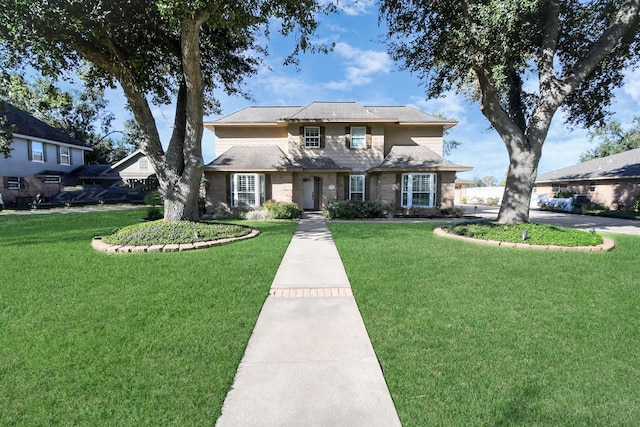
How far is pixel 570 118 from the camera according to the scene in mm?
12898

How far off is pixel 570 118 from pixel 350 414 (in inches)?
650

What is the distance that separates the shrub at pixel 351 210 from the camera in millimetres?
15117

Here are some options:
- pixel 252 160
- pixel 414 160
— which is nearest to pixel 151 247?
pixel 252 160

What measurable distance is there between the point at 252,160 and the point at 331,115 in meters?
5.69

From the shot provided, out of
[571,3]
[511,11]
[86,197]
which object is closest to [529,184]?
[511,11]

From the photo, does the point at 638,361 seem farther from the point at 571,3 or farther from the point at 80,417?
the point at 571,3

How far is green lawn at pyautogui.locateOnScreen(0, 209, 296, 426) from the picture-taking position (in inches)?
87.0

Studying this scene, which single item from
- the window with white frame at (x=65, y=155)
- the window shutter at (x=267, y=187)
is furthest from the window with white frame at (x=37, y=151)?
the window shutter at (x=267, y=187)

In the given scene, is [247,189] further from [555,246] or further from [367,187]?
[555,246]

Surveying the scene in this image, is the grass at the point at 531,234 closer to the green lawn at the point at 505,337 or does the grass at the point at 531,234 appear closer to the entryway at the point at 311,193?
the green lawn at the point at 505,337

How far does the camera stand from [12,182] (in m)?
22.6

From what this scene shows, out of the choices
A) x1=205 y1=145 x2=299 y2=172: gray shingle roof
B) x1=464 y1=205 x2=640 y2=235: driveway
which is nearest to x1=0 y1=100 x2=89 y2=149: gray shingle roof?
x1=205 y1=145 x2=299 y2=172: gray shingle roof

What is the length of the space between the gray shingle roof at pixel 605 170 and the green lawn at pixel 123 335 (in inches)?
1050

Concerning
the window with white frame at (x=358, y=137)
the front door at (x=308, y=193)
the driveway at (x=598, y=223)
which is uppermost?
the window with white frame at (x=358, y=137)
